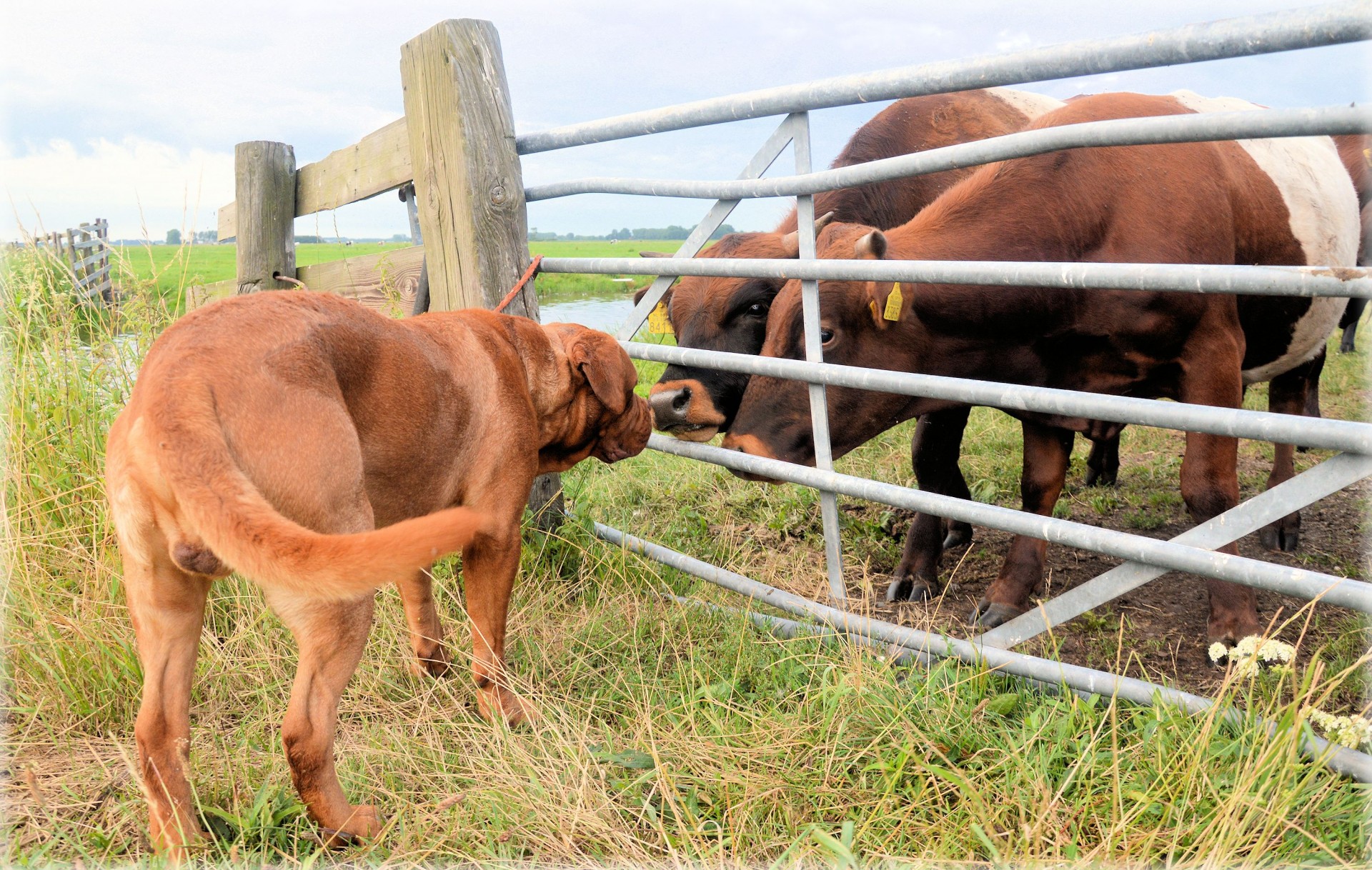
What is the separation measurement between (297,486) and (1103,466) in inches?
186

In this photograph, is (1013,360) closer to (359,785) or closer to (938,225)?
(938,225)

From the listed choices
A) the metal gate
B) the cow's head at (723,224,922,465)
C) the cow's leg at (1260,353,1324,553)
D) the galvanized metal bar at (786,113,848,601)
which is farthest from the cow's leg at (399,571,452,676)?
the cow's leg at (1260,353,1324,553)

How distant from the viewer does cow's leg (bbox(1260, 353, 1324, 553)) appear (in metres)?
4.59

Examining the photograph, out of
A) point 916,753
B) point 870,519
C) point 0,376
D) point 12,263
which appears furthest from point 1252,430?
point 12,263

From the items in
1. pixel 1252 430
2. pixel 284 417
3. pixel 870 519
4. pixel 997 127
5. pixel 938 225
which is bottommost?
pixel 870 519

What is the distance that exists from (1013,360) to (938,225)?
1.92 feet

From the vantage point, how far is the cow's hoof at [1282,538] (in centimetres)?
458

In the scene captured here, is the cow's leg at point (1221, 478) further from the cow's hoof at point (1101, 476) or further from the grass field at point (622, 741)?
the cow's hoof at point (1101, 476)

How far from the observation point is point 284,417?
2096 millimetres

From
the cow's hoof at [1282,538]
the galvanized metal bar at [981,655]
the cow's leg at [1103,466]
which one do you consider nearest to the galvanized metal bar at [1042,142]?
the galvanized metal bar at [981,655]

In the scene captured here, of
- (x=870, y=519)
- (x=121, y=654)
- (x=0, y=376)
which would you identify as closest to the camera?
(x=121, y=654)

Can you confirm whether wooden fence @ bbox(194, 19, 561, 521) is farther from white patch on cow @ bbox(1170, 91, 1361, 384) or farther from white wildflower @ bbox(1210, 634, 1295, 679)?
white patch on cow @ bbox(1170, 91, 1361, 384)

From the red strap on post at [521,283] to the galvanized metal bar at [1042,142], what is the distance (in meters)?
0.40

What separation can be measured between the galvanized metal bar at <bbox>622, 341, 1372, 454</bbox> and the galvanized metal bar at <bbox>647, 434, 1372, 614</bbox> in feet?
1.02
